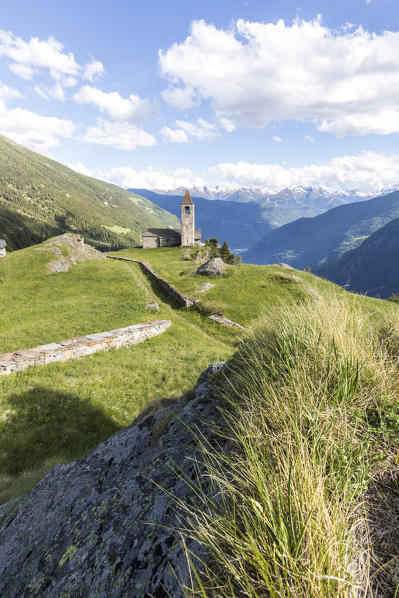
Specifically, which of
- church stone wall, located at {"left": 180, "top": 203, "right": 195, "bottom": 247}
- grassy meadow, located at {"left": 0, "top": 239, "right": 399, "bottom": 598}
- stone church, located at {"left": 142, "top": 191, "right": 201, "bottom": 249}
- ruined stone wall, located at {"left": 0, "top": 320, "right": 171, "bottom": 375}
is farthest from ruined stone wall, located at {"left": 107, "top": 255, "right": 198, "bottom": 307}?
stone church, located at {"left": 142, "top": 191, "right": 201, "bottom": 249}

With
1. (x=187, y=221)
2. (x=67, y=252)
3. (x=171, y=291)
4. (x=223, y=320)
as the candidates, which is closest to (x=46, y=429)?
(x=223, y=320)

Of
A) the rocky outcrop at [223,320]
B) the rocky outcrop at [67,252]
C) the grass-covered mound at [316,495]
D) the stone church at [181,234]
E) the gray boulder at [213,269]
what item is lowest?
the rocky outcrop at [223,320]

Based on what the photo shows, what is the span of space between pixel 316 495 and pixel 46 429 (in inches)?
329

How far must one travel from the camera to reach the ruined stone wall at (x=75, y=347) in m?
10.8

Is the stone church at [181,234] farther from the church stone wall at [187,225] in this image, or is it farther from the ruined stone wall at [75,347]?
the ruined stone wall at [75,347]

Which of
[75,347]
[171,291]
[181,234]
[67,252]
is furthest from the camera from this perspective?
[181,234]

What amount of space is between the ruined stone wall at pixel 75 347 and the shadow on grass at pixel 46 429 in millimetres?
2133

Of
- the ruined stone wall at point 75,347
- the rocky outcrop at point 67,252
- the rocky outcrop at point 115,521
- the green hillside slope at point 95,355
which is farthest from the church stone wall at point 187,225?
the rocky outcrop at point 115,521

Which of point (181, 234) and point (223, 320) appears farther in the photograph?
point (181, 234)

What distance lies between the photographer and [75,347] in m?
12.6

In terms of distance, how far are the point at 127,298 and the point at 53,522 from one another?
67.6 feet

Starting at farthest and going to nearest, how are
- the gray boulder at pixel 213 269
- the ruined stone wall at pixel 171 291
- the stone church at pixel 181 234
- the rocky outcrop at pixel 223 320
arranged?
the stone church at pixel 181 234, the gray boulder at pixel 213 269, the ruined stone wall at pixel 171 291, the rocky outcrop at pixel 223 320

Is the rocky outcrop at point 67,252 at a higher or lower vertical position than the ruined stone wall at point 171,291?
higher

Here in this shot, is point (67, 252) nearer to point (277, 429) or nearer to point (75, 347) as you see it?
point (75, 347)
